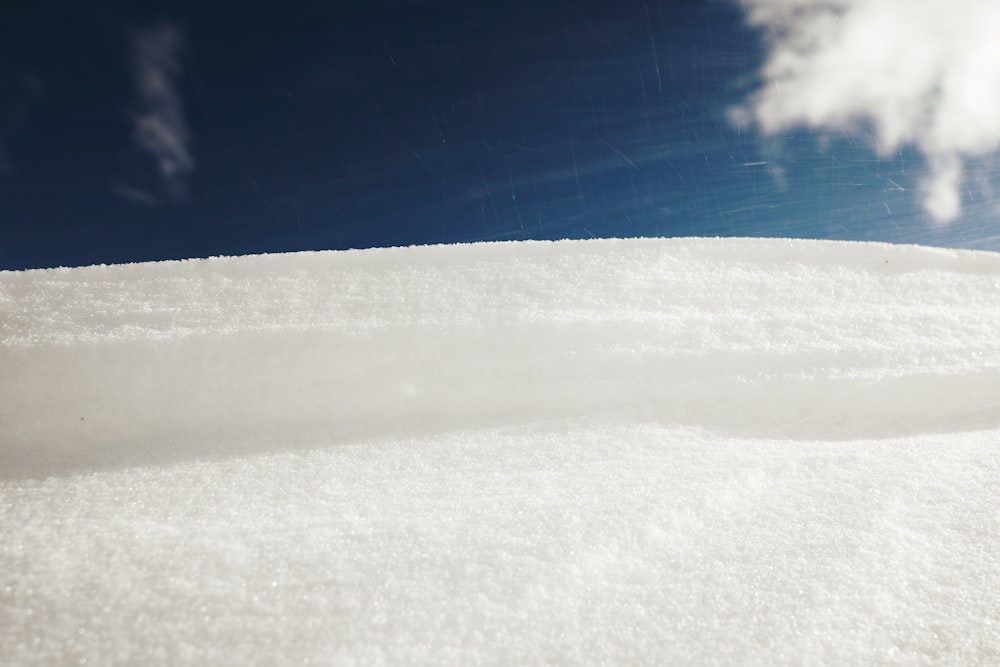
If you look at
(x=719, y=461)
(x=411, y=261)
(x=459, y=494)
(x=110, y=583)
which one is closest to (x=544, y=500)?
(x=459, y=494)

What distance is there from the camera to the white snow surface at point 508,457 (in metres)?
0.34

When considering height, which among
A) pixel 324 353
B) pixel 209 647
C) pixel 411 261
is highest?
pixel 411 261

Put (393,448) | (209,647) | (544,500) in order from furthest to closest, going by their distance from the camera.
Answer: (393,448) < (544,500) < (209,647)

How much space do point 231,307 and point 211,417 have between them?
0.13 metres

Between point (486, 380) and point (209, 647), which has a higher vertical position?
point (486, 380)

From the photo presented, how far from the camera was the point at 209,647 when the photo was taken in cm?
32

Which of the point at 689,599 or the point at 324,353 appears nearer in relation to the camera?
the point at 689,599

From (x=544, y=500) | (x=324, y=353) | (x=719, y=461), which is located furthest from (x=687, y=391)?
(x=324, y=353)

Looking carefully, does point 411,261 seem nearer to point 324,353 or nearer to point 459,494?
point 324,353

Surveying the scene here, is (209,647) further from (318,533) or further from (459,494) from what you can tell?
(459,494)

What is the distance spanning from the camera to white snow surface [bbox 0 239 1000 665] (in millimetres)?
343

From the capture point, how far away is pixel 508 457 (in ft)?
1.87

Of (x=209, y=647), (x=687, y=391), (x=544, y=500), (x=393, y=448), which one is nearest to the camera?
(x=209, y=647)

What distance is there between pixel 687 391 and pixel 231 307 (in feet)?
1.71
